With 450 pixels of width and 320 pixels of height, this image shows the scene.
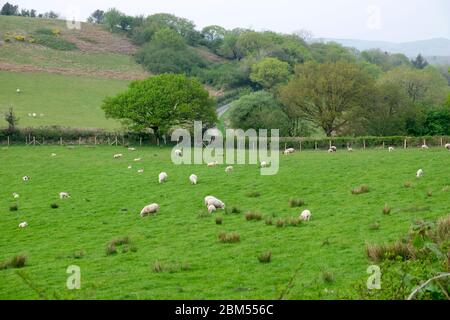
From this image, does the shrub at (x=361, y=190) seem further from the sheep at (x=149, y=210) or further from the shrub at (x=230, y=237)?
the sheep at (x=149, y=210)

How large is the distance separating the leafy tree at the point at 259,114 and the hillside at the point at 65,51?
1456 inches

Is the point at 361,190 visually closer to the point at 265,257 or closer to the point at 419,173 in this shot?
A: the point at 419,173

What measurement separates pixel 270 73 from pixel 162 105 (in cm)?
3773

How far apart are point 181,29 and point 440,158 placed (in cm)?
10669

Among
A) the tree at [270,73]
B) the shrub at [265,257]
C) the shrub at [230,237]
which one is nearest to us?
the shrub at [265,257]


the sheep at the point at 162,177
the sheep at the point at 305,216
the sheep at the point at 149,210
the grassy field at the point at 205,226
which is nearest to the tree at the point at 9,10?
the grassy field at the point at 205,226

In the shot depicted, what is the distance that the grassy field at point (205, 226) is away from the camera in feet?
38.9

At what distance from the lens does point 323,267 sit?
12516mm

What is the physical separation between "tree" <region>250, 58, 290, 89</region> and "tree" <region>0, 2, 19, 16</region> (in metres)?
90.0

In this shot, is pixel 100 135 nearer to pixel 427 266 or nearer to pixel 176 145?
pixel 176 145

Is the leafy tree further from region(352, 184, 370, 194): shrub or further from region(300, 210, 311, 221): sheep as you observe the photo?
region(300, 210, 311, 221): sheep

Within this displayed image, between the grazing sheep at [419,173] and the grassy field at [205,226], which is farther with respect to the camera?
the grazing sheep at [419,173]

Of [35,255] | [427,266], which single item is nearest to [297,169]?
[35,255]

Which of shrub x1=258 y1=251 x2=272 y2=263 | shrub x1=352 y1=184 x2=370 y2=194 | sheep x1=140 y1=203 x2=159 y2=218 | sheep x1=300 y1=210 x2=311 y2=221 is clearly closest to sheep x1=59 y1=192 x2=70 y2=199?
sheep x1=140 y1=203 x2=159 y2=218
